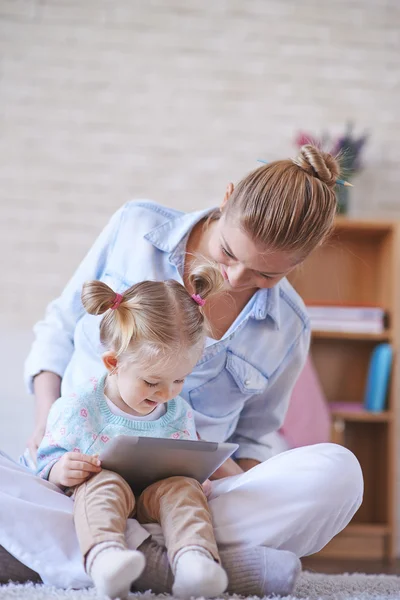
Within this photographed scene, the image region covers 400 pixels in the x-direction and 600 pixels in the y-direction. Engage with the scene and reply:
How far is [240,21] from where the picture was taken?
11.3 ft

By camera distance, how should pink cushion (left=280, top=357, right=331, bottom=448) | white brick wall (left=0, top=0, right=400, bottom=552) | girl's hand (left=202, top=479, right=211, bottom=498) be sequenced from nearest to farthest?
girl's hand (left=202, top=479, right=211, bottom=498)
pink cushion (left=280, top=357, right=331, bottom=448)
white brick wall (left=0, top=0, right=400, bottom=552)

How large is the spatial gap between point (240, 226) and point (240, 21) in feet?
7.40

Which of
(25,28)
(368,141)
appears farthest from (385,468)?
(25,28)

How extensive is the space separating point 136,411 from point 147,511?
0.18 metres

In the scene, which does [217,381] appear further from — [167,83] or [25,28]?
[25,28]

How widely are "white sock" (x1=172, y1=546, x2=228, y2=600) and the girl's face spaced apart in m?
0.30

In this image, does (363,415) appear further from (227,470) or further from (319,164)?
(319,164)

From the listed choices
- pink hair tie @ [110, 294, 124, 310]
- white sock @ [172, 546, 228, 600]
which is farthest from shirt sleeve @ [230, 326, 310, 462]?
white sock @ [172, 546, 228, 600]

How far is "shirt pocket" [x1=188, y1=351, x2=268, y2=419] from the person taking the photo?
5.46 feet

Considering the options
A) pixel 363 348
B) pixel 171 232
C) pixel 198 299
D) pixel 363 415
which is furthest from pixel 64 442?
pixel 363 348

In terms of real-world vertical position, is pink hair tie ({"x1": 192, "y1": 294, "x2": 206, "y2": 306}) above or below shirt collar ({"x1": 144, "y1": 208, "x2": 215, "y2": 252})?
below

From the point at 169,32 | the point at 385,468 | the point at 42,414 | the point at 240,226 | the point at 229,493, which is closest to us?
the point at 229,493

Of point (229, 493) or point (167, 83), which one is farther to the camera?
point (167, 83)

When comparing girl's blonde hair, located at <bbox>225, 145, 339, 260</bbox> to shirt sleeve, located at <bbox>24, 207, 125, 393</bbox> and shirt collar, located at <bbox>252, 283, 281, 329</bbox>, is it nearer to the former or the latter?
shirt collar, located at <bbox>252, 283, 281, 329</bbox>
